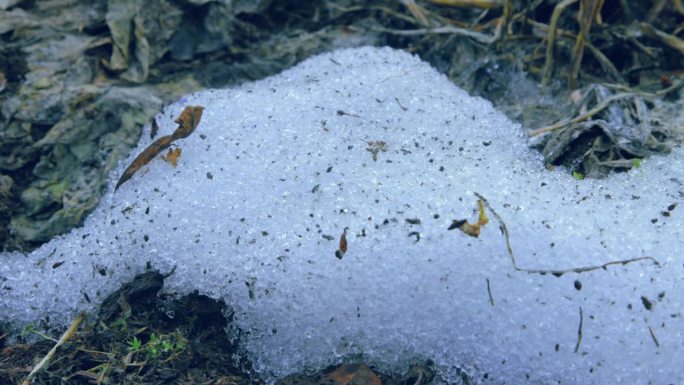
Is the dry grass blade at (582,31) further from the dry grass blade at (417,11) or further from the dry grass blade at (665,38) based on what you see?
the dry grass blade at (417,11)

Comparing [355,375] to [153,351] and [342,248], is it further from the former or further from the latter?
[153,351]

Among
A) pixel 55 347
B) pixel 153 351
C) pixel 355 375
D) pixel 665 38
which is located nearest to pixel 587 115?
pixel 665 38

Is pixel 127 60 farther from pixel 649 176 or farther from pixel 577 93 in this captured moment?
pixel 649 176

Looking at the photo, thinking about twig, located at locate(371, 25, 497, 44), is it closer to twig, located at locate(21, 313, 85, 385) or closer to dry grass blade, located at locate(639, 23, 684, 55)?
dry grass blade, located at locate(639, 23, 684, 55)

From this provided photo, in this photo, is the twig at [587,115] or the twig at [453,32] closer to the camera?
the twig at [587,115]

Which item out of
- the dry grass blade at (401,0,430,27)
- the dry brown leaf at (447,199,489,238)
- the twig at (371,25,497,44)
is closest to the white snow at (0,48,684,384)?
the dry brown leaf at (447,199,489,238)

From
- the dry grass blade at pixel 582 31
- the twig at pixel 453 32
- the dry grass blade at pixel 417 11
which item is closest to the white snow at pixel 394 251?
the dry grass blade at pixel 582 31
